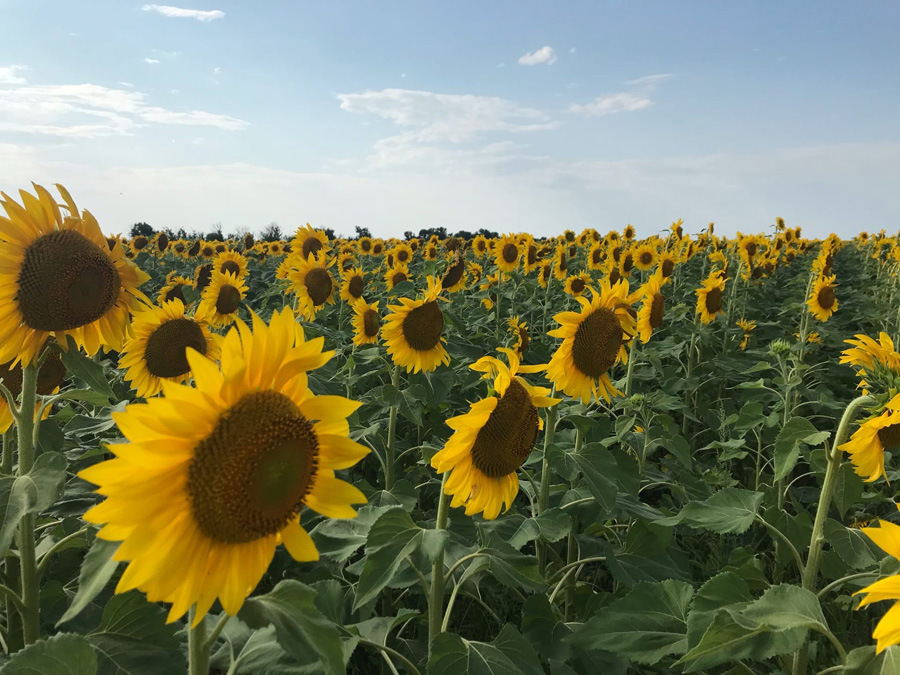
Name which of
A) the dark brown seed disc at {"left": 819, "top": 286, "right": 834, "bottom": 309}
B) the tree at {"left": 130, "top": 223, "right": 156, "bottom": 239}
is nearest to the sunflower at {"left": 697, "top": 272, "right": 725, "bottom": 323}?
the dark brown seed disc at {"left": 819, "top": 286, "right": 834, "bottom": 309}

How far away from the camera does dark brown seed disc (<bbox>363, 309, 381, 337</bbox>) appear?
5480 mm

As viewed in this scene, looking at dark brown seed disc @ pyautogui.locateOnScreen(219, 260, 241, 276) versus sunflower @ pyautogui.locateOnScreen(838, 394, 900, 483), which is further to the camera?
dark brown seed disc @ pyautogui.locateOnScreen(219, 260, 241, 276)

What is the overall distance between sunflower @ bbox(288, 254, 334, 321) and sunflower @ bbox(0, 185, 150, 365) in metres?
4.38

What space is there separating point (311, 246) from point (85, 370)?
675 centimetres

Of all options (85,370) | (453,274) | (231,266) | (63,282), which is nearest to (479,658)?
(85,370)

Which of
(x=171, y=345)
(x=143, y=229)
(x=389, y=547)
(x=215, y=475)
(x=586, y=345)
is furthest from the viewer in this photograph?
(x=143, y=229)

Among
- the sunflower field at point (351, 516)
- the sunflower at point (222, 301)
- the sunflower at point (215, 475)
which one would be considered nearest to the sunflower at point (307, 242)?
the sunflower at point (222, 301)

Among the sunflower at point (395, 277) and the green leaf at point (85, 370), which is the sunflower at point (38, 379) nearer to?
the green leaf at point (85, 370)

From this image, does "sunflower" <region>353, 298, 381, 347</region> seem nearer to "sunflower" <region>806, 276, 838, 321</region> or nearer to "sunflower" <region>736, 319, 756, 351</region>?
"sunflower" <region>736, 319, 756, 351</region>

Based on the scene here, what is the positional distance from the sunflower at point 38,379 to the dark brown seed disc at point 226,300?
2.68 metres

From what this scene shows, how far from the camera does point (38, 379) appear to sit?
9.60ft

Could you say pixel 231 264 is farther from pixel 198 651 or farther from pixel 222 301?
pixel 198 651

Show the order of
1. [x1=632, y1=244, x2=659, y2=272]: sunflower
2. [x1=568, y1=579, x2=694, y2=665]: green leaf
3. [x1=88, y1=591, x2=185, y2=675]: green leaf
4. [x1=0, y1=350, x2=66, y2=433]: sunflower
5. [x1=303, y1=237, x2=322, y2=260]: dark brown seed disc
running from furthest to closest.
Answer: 1. [x1=632, y1=244, x2=659, y2=272]: sunflower
2. [x1=303, y1=237, x2=322, y2=260]: dark brown seed disc
3. [x1=0, y1=350, x2=66, y2=433]: sunflower
4. [x1=568, y1=579, x2=694, y2=665]: green leaf
5. [x1=88, y1=591, x2=185, y2=675]: green leaf

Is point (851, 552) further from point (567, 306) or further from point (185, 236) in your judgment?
point (185, 236)
